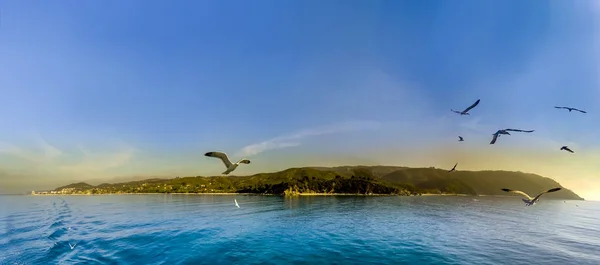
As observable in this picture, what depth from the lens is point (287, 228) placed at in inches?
1935

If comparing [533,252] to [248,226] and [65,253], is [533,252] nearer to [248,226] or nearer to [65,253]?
[248,226]

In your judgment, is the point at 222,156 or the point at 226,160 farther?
the point at 226,160

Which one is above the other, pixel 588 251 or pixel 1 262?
pixel 1 262

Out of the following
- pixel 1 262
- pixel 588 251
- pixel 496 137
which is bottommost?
pixel 588 251

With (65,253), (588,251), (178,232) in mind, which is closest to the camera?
(65,253)

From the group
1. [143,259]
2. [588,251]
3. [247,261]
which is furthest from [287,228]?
[588,251]

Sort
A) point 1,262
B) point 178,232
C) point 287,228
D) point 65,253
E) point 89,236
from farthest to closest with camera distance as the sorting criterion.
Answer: point 287,228, point 178,232, point 89,236, point 65,253, point 1,262

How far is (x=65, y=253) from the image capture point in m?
30.7

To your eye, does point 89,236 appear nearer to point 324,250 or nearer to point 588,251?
Answer: point 324,250

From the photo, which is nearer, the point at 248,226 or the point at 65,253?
the point at 65,253

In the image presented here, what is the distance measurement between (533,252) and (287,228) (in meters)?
32.7

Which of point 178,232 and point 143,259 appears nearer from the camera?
point 143,259

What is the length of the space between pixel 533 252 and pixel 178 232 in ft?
152

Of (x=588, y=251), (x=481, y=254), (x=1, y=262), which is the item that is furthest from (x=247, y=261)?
(x=588, y=251)
